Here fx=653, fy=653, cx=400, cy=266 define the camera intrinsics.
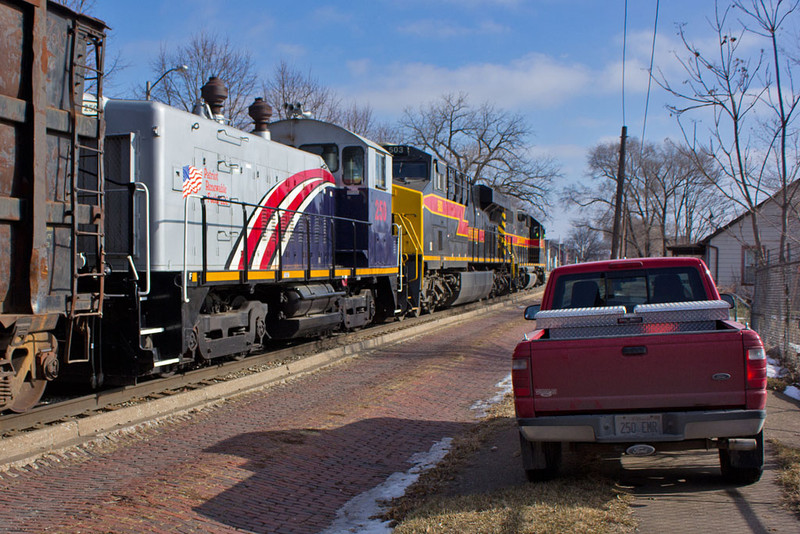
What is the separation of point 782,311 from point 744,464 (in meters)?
7.28

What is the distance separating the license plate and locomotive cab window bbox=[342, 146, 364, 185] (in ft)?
30.9

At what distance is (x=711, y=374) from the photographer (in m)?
4.29

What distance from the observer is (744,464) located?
15.2ft

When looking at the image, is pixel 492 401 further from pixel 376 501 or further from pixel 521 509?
Answer: pixel 521 509

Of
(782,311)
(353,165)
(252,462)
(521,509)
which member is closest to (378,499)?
(521,509)

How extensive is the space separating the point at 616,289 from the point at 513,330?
10.4 m

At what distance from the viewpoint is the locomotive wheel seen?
588 centimetres

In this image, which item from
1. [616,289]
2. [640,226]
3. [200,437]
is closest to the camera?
[616,289]

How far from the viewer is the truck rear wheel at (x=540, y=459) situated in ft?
15.8

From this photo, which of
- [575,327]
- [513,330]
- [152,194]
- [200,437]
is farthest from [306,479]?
[513,330]

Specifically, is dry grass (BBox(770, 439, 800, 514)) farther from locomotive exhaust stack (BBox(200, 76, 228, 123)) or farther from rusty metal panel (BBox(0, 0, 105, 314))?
locomotive exhaust stack (BBox(200, 76, 228, 123))

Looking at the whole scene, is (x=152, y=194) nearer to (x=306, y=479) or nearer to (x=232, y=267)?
(x=232, y=267)

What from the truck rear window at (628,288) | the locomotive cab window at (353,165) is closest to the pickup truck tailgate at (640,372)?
the truck rear window at (628,288)

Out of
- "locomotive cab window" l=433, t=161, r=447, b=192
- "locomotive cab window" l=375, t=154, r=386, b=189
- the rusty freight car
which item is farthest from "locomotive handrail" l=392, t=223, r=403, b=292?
the rusty freight car
